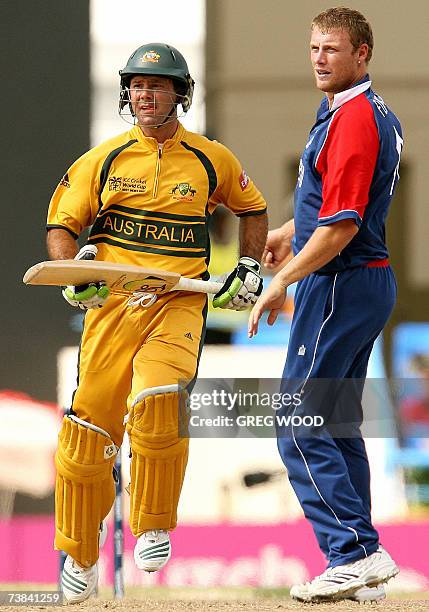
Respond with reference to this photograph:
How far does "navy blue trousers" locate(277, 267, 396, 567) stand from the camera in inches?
171

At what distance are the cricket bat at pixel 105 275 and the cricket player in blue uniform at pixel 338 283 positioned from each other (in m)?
0.30

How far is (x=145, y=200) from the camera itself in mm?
4527

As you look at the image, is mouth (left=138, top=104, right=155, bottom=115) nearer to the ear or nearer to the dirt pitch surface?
the ear

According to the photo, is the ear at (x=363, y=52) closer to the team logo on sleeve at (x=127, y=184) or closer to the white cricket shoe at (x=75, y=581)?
the team logo on sleeve at (x=127, y=184)

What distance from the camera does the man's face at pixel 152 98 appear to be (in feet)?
14.8

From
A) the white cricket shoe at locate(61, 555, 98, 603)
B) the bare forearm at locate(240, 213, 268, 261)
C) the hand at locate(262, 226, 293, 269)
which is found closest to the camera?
the white cricket shoe at locate(61, 555, 98, 603)

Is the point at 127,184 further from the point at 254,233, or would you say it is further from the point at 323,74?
the point at 323,74

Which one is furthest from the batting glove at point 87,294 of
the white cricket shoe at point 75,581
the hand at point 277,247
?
the white cricket shoe at point 75,581

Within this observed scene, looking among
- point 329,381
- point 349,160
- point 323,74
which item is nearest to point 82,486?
point 329,381

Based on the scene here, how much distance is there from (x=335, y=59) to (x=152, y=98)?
596 millimetres

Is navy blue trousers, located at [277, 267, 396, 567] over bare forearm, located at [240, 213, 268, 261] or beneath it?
beneath

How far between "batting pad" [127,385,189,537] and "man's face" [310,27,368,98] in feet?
3.49

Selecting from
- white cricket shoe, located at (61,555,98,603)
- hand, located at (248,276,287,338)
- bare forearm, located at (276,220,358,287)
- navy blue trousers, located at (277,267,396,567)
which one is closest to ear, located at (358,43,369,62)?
bare forearm, located at (276,220,358,287)

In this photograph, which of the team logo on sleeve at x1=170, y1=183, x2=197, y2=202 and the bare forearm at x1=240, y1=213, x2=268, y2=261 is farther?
the bare forearm at x1=240, y1=213, x2=268, y2=261
